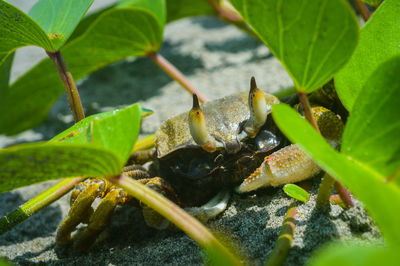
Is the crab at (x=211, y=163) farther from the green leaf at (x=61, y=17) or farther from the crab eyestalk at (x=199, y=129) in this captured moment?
the green leaf at (x=61, y=17)

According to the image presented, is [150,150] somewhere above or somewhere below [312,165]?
below

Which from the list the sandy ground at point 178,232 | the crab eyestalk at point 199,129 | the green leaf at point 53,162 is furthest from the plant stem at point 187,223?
the crab eyestalk at point 199,129

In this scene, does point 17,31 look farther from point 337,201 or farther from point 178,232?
point 337,201

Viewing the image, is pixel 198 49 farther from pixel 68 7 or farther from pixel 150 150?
pixel 68 7

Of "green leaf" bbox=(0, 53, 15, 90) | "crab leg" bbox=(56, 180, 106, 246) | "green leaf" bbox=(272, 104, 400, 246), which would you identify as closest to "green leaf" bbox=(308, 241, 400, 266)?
"green leaf" bbox=(272, 104, 400, 246)

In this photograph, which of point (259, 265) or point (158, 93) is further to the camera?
point (158, 93)

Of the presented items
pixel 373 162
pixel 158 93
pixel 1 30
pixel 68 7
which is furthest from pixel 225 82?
pixel 373 162
